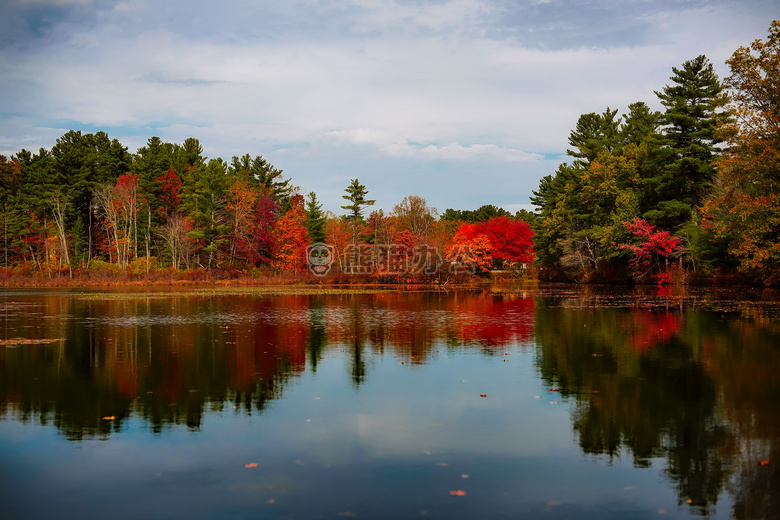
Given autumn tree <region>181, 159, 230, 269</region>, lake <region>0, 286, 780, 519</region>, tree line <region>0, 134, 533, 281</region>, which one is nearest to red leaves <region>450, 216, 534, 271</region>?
tree line <region>0, 134, 533, 281</region>

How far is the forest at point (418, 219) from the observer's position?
51.0 meters

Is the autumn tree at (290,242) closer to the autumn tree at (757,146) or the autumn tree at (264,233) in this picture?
the autumn tree at (264,233)

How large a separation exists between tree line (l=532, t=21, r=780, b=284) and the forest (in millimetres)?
→ 177

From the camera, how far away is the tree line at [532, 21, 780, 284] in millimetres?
34844

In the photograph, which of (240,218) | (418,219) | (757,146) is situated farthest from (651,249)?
(240,218)

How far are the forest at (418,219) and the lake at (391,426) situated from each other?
2779 cm

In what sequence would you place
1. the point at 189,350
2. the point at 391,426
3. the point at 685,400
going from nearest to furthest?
the point at 391,426, the point at 685,400, the point at 189,350

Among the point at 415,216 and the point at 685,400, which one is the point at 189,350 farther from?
the point at 415,216

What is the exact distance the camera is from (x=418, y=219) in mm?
82125

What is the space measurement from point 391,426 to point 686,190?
55.3 metres

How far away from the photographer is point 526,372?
14078 millimetres

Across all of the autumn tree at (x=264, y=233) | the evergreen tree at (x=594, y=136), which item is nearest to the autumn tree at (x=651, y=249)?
the evergreen tree at (x=594, y=136)

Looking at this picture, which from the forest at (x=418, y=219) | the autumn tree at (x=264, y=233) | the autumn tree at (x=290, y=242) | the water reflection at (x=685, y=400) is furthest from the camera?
the autumn tree at (x=290, y=242)

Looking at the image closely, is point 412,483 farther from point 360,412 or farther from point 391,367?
point 391,367
